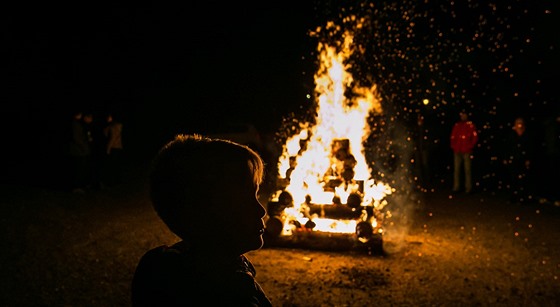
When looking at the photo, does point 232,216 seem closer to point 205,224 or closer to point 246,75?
point 205,224

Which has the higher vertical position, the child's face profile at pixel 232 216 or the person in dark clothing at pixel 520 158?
the person in dark clothing at pixel 520 158

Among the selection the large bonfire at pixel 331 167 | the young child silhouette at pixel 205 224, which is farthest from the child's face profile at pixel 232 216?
the large bonfire at pixel 331 167

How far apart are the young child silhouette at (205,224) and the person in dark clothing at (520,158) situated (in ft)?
33.0

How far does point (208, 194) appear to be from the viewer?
149cm

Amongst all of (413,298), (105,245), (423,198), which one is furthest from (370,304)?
(423,198)

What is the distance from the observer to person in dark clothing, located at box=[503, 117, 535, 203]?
10164mm

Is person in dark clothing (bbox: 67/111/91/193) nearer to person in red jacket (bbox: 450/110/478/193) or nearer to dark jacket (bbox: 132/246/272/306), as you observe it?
person in red jacket (bbox: 450/110/478/193)

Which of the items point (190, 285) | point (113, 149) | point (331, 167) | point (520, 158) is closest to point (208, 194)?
point (190, 285)

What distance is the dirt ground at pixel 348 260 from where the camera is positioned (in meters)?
5.23

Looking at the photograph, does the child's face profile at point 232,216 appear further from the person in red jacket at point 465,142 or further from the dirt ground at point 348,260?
the person in red jacket at point 465,142

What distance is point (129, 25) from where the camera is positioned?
2578cm

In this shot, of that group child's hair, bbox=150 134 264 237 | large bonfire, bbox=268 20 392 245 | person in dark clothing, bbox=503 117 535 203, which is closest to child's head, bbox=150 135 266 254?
child's hair, bbox=150 134 264 237

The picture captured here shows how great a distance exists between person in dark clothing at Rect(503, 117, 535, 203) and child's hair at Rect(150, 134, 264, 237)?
10.1 m

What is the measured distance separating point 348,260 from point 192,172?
17.5ft
